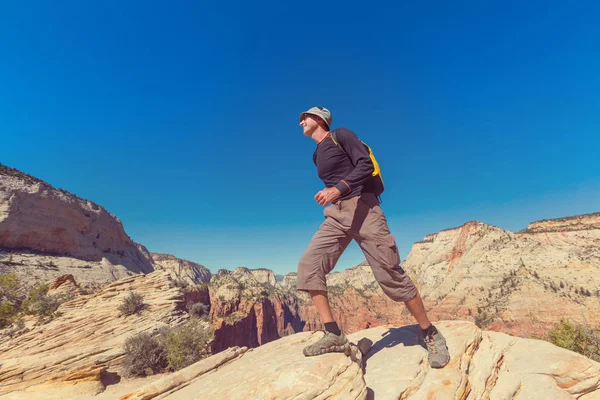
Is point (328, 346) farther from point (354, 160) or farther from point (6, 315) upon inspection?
point (6, 315)

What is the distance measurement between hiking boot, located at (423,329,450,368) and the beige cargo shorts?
0.74 meters

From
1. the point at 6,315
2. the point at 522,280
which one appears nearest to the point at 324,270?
the point at 6,315

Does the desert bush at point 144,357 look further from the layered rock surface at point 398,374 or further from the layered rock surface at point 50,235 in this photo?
the layered rock surface at point 50,235

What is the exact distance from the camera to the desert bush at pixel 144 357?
25.8ft

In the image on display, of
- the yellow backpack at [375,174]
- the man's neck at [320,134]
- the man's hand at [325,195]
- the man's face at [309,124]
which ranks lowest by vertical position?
Answer: the man's hand at [325,195]

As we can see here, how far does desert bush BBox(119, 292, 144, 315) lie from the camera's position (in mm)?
13094

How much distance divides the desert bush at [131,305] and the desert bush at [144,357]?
5328 millimetres

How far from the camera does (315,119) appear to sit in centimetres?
339

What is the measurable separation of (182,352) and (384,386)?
25.2ft

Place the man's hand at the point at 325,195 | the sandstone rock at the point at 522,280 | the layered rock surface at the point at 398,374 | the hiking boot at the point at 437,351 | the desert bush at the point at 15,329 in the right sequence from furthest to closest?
1. the sandstone rock at the point at 522,280
2. the desert bush at the point at 15,329
3. the hiking boot at the point at 437,351
4. the man's hand at the point at 325,195
5. the layered rock surface at the point at 398,374

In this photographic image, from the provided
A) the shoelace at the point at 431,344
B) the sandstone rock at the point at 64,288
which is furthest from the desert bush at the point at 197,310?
the shoelace at the point at 431,344

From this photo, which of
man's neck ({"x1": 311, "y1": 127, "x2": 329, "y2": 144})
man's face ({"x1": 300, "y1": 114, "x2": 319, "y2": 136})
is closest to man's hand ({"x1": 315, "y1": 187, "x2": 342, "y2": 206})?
man's neck ({"x1": 311, "y1": 127, "x2": 329, "y2": 144})

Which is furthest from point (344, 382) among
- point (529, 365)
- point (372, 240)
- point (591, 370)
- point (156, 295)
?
point (156, 295)

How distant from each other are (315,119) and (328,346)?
9.00ft
